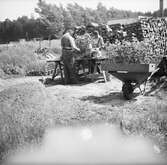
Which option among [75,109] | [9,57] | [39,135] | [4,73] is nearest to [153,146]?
[39,135]

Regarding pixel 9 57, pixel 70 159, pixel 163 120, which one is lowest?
pixel 70 159

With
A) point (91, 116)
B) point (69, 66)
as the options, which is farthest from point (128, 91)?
point (69, 66)

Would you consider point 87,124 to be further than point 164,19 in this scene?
No

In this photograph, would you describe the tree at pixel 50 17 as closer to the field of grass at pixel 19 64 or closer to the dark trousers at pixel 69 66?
the field of grass at pixel 19 64

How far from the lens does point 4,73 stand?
30.2ft

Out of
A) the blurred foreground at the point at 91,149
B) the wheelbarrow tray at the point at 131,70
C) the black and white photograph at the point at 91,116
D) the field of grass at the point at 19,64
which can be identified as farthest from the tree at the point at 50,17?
the blurred foreground at the point at 91,149

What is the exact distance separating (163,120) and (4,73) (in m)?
7.80

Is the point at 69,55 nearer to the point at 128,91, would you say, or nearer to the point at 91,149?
the point at 128,91

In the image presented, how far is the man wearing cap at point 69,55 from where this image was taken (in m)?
6.25

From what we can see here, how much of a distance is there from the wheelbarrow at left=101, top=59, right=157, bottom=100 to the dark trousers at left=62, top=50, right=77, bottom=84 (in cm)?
199

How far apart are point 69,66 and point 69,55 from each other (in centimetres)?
35

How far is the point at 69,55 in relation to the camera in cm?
641

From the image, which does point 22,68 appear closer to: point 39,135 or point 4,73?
point 4,73

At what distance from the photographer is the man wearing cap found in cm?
625
